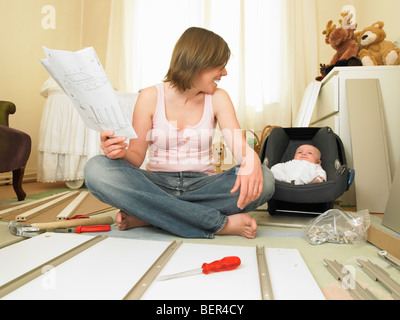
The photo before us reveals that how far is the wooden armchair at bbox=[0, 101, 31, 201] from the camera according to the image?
1611 mm

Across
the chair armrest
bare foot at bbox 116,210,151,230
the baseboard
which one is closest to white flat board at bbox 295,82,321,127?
bare foot at bbox 116,210,151,230

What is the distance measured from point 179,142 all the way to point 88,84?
16.6 inches

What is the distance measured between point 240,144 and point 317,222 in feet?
1.32

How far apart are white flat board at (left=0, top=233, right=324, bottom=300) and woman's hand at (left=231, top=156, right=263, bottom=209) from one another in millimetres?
147

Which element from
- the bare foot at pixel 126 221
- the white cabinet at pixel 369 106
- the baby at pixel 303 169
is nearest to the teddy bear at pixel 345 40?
the white cabinet at pixel 369 106

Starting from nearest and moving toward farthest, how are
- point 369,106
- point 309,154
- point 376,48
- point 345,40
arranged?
point 309,154, point 369,106, point 376,48, point 345,40

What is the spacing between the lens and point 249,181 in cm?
87

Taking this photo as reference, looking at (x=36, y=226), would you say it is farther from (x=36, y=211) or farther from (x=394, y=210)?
(x=394, y=210)

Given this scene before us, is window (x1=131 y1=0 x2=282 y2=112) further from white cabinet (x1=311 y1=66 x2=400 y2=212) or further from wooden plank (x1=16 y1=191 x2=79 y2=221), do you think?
wooden plank (x1=16 y1=191 x2=79 y2=221)

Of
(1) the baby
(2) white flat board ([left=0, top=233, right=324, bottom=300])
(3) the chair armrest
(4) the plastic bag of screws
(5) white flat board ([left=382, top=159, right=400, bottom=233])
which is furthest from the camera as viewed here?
(3) the chair armrest

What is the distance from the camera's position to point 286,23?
2807 millimetres

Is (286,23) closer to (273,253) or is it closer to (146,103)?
(146,103)

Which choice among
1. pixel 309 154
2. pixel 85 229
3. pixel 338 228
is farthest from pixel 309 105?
pixel 85 229

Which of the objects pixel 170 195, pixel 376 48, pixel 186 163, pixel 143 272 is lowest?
pixel 143 272
